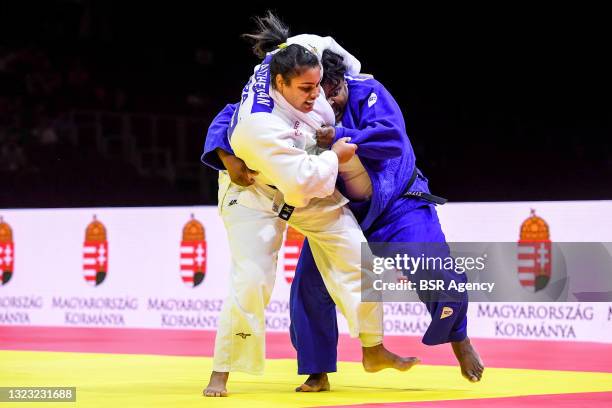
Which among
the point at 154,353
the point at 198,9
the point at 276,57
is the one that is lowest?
the point at 154,353

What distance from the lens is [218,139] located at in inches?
150

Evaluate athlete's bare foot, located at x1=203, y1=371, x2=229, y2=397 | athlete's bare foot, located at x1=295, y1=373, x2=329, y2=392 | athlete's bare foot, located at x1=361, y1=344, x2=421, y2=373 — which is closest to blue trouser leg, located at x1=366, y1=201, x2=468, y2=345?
athlete's bare foot, located at x1=361, y1=344, x2=421, y2=373

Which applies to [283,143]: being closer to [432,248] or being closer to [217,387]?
[432,248]

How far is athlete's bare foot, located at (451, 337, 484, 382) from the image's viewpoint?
12.6ft

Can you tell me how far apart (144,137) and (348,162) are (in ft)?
28.3

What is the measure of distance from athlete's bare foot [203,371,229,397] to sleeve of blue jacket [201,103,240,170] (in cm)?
82

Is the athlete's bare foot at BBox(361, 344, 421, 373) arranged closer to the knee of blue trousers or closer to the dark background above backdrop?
the knee of blue trousers

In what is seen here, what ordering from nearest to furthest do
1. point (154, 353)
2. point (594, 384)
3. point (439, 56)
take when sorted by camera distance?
point (594, 384), point (154, 353), point (439, 56)

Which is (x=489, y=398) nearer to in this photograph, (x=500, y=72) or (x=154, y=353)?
(x=154, y=353)

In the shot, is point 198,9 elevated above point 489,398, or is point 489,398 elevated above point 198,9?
point 198,9

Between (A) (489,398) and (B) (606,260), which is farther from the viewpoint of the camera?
(B) (606,260)

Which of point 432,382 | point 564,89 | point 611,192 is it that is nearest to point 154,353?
point 432,382

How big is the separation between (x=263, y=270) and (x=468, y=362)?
34.5 inches

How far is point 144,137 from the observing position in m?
12.1
